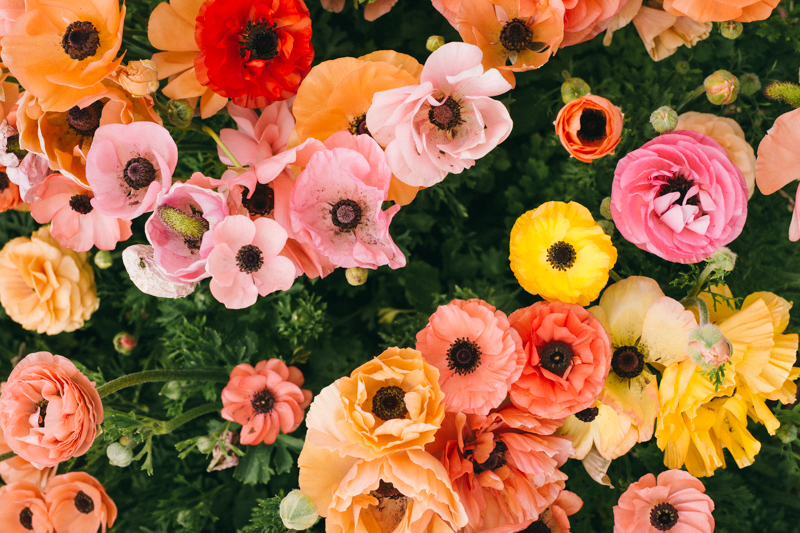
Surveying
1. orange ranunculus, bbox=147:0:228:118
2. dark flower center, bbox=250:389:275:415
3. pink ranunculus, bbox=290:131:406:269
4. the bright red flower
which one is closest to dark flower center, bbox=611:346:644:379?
pink ranunculus, bbox=290:131:406:269

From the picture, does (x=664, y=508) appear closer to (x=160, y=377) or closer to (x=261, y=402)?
(x=261, y=402)

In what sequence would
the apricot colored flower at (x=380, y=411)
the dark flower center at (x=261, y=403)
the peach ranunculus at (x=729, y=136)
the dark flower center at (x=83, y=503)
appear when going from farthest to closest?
the dark flower center at (x=83, y=503), the dark flower center at (x=261, y=403), the peach ranunculus at (x=729, y=136), the apricot colored flower at (x=380, y=411)

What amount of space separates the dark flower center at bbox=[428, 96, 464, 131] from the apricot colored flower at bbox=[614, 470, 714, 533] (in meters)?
0.86

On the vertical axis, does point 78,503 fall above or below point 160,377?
below

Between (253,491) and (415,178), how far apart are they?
43.1 inches

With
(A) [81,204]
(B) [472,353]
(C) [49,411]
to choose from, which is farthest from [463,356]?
(A) [81,204]

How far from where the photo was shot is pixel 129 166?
1098 mm

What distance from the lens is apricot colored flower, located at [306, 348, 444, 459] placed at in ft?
3.18

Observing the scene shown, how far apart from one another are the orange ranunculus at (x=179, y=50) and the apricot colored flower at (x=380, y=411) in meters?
0.69

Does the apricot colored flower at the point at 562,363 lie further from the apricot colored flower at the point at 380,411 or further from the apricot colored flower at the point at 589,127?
the apricot colored flower at the point at 589,127

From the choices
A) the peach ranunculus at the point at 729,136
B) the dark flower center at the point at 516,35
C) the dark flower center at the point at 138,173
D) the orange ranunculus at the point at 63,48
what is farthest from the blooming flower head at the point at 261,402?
the peach ranunculus at the point at 729,136

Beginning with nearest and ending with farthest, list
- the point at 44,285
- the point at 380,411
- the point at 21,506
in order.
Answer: the point at 380,411 → the point at 21,506 → the point at 44,285

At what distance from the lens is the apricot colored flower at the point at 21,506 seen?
4.37ft

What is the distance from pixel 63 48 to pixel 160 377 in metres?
0.73
